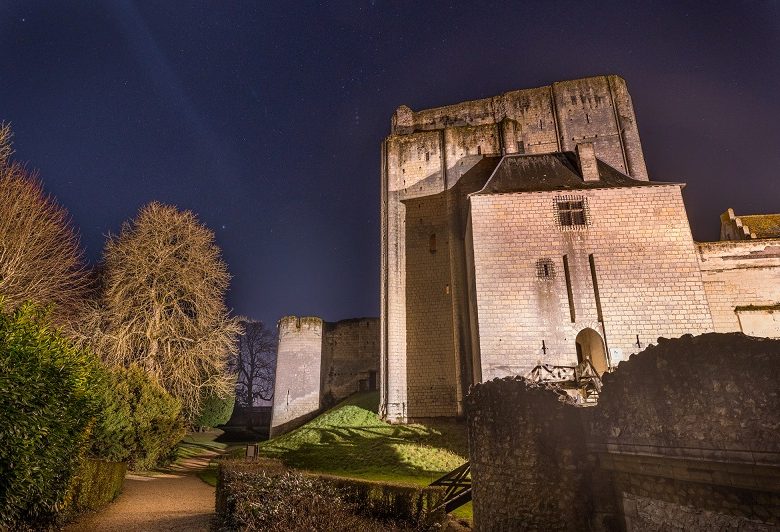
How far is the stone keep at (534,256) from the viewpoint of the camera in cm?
1422

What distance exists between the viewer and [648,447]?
176 inches

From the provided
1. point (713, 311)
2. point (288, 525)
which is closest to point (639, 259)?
point (713, 311)

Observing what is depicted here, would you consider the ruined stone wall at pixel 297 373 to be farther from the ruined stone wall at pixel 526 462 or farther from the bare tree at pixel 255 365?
the ruined stone wall at pixel 526 462

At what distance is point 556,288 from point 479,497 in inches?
381

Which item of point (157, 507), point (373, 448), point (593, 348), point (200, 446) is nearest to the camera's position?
point (157, 507)

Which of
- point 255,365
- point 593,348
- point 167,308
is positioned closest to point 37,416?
point 167,308

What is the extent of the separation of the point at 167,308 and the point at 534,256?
15754 millimetres

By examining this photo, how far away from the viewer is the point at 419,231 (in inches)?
868

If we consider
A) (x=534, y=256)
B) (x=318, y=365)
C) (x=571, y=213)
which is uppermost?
(x=571, y=213)

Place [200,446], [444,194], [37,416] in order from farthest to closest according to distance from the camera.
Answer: [200,446], [444,194], [37,416]

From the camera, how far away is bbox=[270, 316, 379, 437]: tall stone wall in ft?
81.6

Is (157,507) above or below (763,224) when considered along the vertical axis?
below

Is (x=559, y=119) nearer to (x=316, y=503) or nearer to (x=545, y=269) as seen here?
(x=545, y=269)

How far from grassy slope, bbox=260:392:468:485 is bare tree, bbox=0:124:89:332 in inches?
383
